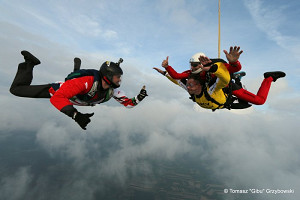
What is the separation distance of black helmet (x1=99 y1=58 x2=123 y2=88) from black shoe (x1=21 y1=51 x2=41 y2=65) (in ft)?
4.70

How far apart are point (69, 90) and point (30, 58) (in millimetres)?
1495

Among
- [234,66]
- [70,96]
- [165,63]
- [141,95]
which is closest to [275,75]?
[234,66]

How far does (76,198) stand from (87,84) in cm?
19414

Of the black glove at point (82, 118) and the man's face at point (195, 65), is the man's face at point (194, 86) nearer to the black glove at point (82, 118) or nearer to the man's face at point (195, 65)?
the man's face at point (195, 65)

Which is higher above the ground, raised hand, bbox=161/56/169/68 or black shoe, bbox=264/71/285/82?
black shoe, bbox=264/71/285/82

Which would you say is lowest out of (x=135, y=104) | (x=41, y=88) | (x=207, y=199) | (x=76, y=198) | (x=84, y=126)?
(x=76, y=198)

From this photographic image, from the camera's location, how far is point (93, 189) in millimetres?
177625

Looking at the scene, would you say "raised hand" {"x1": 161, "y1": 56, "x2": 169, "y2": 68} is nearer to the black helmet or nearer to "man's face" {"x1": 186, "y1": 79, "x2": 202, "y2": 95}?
"man's face" {"x1": 186, "y1": 79, "x2": 202, "y2": 95}

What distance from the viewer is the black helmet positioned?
3023mm

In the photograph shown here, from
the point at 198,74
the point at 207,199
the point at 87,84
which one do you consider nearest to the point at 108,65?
the point at 87,84

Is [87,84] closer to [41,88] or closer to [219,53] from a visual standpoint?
[41,88]

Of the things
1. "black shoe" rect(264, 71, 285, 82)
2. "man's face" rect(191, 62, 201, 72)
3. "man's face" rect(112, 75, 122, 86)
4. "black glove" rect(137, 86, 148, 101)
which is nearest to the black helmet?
"man's face" rect(112, 75, 122, 86)

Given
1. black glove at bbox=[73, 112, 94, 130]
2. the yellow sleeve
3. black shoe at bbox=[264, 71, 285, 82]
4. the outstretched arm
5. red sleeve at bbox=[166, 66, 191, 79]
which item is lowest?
black glove at bbox=[73, 112, 94, 130]

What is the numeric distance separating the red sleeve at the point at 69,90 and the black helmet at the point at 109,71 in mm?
229
